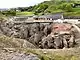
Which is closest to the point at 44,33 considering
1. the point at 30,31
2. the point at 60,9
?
the point at 30,31

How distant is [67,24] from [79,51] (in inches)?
753

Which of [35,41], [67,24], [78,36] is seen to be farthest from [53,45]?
[67,24]

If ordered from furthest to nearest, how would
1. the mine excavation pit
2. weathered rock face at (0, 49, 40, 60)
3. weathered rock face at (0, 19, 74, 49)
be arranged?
weathered rock face at (0, 19, 74, 49)
the mine excavation pit
weathered rock face at (0, 49, 40, 60)

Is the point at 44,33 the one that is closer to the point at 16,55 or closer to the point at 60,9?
the point at 16,55

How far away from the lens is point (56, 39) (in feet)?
101

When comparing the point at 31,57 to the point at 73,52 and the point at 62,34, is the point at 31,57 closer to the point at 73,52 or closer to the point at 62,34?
the point at 73,52

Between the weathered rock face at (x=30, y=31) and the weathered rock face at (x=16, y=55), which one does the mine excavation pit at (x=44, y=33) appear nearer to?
the weathered rock face at (x=30, y=31)

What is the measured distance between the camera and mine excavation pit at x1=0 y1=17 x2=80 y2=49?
3077cm

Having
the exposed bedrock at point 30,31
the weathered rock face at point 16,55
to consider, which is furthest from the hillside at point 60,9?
the weathered rock face at point 16,55

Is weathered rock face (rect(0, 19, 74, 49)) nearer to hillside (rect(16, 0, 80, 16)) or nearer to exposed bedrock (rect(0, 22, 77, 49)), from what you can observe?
exposed bedrock (rect(0, 22, 77, 49))

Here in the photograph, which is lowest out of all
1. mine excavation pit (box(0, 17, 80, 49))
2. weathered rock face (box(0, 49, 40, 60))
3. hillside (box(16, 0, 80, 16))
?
hillside (box(16, 0, 80, 16))

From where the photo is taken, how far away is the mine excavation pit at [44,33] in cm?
3077

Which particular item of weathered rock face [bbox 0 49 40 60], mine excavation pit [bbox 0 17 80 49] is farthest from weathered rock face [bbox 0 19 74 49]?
weathered rock face [bbox 0 49 40 60]

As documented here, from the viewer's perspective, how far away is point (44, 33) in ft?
130
